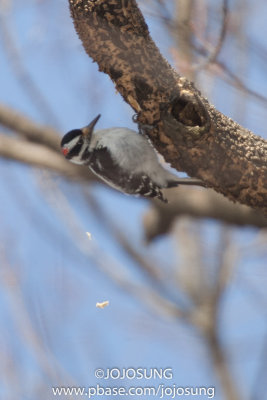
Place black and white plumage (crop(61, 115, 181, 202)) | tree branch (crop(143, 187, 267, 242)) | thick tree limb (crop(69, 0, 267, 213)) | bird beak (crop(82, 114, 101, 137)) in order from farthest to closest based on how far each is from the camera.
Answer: tree branch (crop(143, 187, 267, 242)) → bird beak (crop(82, 114, 101, 137)) → black and white plumage (crop(61, 115, 181, 202)) → thick tree limb (crop(69, 0, 267, 213))

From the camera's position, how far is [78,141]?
369 centimetres

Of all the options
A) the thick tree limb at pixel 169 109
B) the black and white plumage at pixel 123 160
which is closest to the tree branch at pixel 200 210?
the black and white plumage at pixel 123 160

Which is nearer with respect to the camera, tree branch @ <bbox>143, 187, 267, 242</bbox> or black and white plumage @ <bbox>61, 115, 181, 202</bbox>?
black and white plumage @ <bbox>61, 115, 181, 202</bbox>

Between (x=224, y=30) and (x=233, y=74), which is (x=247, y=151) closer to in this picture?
(x=233, y=74)

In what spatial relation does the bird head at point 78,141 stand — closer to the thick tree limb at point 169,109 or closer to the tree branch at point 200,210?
the thick tree limb at point 169,109

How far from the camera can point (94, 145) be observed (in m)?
3.71

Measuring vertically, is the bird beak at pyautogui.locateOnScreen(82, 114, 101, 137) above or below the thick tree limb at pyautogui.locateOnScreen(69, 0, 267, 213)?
above

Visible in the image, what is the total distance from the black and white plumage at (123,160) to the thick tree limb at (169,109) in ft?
2.80

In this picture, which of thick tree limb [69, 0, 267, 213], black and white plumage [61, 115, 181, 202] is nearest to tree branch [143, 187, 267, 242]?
black and white plumage [61, 115, 181, 202]

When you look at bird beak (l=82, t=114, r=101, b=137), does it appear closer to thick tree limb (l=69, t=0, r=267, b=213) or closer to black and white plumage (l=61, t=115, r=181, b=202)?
black and white plumage (l=61, t=115, r=181, b=202)

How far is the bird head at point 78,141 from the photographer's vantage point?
12.1ft

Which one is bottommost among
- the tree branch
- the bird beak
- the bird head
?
the tree branch

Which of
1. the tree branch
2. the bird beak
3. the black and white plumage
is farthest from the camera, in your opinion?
the tree branch

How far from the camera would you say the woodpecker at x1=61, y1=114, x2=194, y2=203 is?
3559 mm
